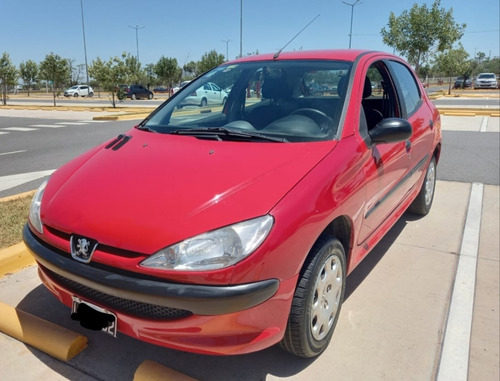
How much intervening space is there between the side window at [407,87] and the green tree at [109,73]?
2166 cm

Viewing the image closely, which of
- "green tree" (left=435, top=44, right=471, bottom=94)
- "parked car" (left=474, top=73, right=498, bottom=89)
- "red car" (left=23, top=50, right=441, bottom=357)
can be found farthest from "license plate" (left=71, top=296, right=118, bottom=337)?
"parked car" (left=474, top=73, right=498, bottom=89)

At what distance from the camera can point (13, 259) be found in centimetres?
331

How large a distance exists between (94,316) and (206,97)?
203 cm

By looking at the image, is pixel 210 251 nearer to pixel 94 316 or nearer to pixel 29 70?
pixel 94 316

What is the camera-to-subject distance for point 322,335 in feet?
7.72

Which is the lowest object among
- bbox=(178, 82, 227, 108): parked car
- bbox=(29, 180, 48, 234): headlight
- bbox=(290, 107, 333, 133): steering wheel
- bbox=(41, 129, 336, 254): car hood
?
bbox=(29, 180, 48, 234): headlight

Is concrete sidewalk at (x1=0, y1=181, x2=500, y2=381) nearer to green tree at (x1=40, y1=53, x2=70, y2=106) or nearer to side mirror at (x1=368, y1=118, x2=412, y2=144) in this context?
side mirror at (x1=368, y1=118, x2=412, y2=144)

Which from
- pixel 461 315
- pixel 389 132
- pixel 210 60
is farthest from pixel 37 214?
pixel 210 60

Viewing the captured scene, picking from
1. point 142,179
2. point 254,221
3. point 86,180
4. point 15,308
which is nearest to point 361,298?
point 254,221

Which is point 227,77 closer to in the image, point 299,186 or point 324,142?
point 324,142

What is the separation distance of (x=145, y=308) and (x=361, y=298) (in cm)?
173

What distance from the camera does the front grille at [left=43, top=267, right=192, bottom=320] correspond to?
1841 mm

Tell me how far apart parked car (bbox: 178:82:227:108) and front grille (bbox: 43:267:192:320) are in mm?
1787

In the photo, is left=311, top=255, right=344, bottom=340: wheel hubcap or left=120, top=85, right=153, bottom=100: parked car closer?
left=311, top=255, right=344, bottom=340: wheel hubcap
